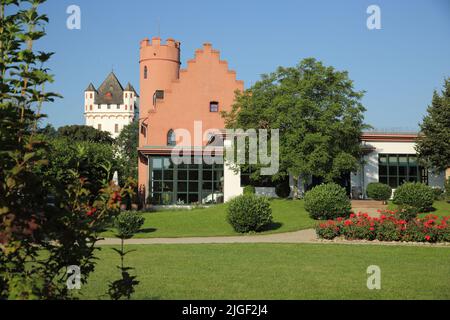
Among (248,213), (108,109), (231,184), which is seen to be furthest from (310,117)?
(108,109)

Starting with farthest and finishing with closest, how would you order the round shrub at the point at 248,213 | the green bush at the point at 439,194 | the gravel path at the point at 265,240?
the green bush at the point at 439,194 < the round shrub at the point at 248,213 < the gravel path at the point at 265,240

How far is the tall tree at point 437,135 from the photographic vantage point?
108 ft

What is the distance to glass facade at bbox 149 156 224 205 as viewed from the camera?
35.8 meters

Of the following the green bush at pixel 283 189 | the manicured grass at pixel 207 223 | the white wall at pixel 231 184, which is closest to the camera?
the manicured grass at pixel 207 223

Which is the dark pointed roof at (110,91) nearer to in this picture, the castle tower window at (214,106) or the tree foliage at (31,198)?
the castle tower window at (214,106)

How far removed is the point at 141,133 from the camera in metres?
45.8

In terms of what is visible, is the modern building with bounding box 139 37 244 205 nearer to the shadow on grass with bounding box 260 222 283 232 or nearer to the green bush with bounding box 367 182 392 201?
the green bush with bounding box 367 182 392 201

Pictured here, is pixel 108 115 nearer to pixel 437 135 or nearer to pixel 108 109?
pixel 108 109

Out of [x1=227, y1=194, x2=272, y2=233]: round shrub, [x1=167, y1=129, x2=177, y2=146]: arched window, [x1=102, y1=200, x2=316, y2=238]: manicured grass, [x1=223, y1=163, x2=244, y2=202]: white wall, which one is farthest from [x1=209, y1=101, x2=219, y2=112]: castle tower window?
[x1=227, y1=194, x2=272, y2=233]: round shrub

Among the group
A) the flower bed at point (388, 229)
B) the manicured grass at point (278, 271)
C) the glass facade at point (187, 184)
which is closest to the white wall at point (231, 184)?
the glass facade at point (187, 184)

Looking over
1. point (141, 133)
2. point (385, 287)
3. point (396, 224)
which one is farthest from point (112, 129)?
point (385, 287)

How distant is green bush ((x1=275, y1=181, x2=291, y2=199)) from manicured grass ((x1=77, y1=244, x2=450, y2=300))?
17768 mm
